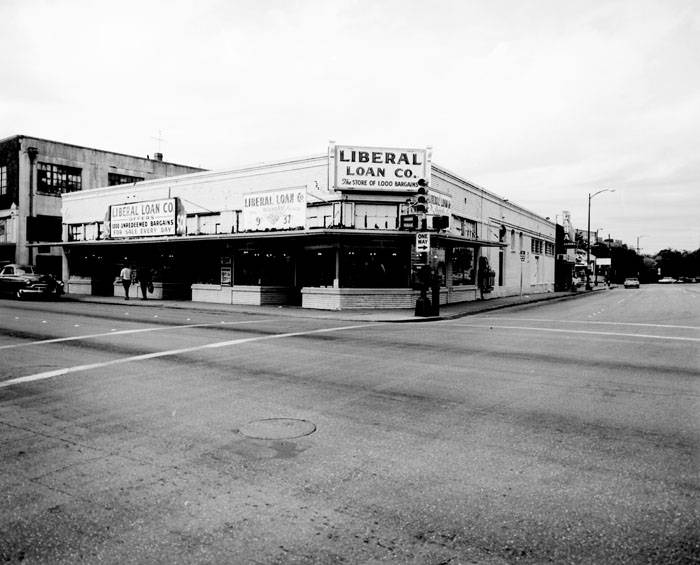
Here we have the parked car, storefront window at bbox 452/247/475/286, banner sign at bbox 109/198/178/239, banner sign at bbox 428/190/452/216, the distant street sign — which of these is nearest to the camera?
the distant street sign

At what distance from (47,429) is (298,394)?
3000 mm

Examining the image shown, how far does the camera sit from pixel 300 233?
74.2 ft

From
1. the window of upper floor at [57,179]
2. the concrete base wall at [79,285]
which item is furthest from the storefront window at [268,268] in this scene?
the window of upper floor at [57,179]

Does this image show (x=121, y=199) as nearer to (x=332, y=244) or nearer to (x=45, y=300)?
(x=45, y=300)

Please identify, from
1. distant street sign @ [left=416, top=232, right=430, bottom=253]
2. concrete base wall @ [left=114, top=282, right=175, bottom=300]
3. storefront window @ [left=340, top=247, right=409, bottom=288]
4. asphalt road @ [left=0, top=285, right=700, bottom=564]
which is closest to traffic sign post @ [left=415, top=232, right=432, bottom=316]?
distant street sign @ [left=416, top=232, right=430, bottom=253]

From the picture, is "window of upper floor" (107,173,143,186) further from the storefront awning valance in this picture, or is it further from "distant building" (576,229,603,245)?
"distant building" (576,229,603,245)

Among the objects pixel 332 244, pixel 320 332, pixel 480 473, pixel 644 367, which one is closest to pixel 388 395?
pixel 480 473

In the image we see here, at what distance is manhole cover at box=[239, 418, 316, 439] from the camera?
18.4 feet

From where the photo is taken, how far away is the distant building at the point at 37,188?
37312 mm

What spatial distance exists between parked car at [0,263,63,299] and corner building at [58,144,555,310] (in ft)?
13.1

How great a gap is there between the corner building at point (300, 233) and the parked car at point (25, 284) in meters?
3.99

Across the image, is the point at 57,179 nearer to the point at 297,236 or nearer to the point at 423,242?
the point at 297,236

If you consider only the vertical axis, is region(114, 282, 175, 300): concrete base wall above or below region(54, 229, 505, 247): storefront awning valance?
below

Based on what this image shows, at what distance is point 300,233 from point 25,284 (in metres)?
15.6
